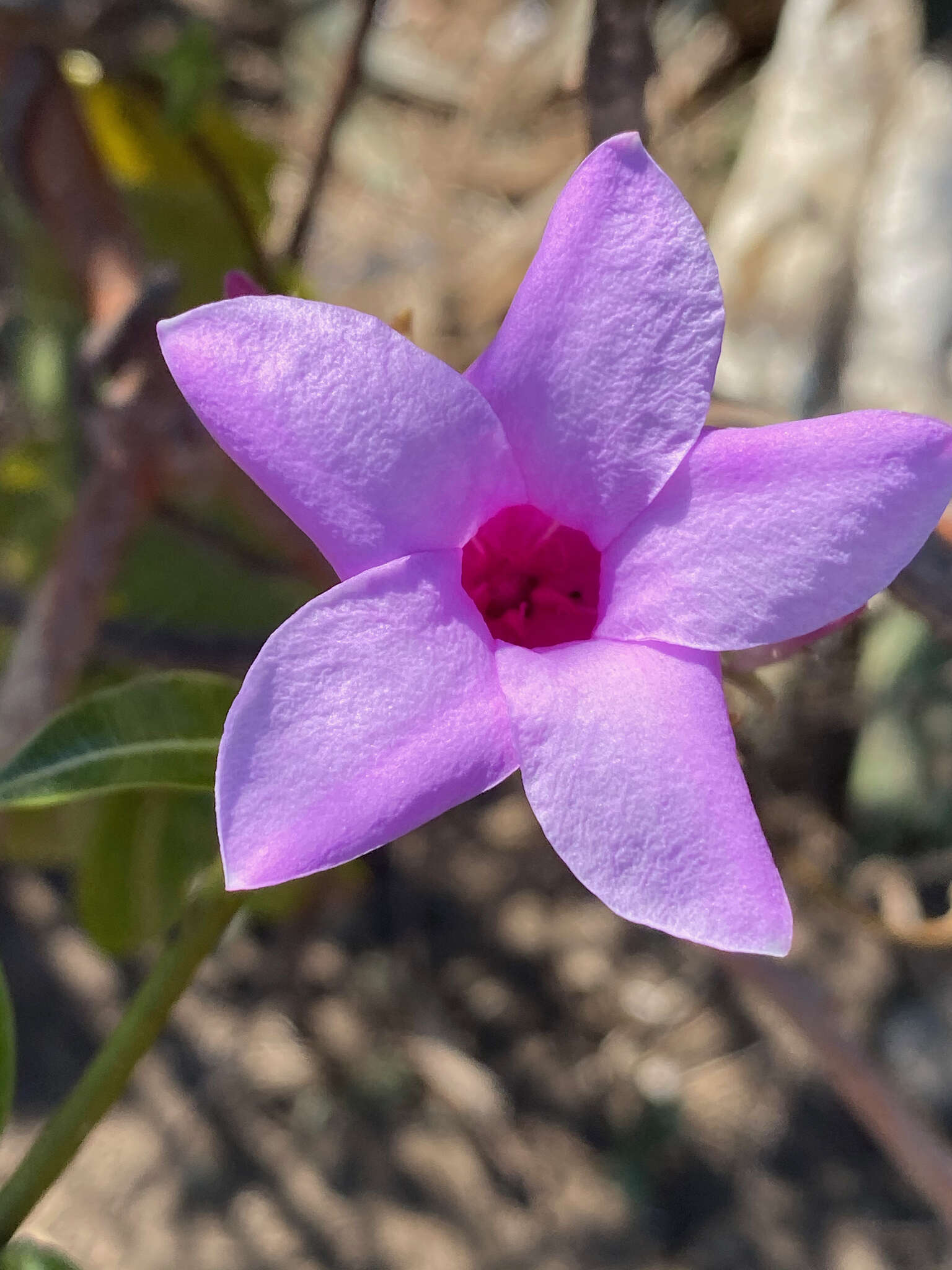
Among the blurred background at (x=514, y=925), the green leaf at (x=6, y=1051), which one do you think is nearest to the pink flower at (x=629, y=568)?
the green leaf at (x=6, y=1051)

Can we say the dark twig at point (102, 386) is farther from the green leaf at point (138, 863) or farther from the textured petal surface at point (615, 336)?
the textured petal surface at point (615, 336)

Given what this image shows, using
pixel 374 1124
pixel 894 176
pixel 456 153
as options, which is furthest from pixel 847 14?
pixel 374 1124

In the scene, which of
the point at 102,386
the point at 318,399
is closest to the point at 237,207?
the point at 102,386

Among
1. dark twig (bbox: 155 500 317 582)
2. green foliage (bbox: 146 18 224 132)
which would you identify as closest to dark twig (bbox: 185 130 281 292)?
green foliage (bbox: 146 18 224 132)

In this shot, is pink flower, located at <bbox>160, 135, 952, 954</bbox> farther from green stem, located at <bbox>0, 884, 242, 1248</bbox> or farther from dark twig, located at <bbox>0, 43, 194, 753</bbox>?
dark twig, located at <bbox>0, 43, 194, 753</bbox>

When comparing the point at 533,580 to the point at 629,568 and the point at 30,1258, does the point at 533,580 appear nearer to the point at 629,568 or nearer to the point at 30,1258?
the point at 629,568

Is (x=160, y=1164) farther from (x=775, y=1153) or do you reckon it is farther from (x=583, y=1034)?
(x=775, y=1153)

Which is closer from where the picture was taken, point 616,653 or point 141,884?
point 616,653
